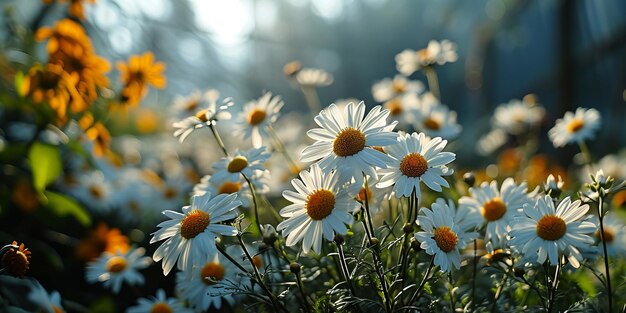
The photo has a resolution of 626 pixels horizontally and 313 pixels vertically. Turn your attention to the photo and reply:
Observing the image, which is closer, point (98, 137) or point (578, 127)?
point (578, 127)

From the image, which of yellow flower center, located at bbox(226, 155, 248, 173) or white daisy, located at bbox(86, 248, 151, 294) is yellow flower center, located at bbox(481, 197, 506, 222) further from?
white daisy, located at bbox(86, 248, 151, 294)

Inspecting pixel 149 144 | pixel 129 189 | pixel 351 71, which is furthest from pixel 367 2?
pixel 129 189

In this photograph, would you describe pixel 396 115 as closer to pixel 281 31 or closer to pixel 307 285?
pixel 307 285

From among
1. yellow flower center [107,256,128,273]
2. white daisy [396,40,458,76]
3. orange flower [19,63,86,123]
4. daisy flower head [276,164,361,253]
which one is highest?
white daisy [396,40,458,76]

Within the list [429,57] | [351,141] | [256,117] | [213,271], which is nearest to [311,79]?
[429,57]

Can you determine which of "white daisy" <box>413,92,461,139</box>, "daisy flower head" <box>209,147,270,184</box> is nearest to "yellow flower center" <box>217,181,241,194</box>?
"daisy flower head" <box>209,147,270,184</box>

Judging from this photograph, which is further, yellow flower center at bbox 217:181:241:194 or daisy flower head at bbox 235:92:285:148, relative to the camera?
daisy flower head at bbox 235:92:285:148

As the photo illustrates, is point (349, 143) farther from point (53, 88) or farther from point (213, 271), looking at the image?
point (53, 88)
